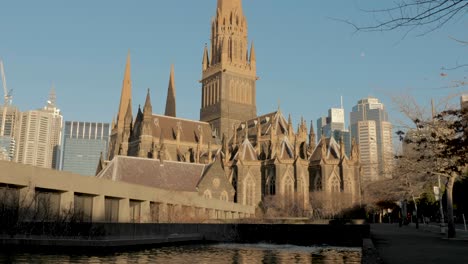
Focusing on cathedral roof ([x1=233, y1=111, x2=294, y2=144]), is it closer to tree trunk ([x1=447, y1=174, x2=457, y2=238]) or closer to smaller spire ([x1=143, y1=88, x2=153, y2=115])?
smaller spire ([x1=143, y1=88, x2=153, y2=115])

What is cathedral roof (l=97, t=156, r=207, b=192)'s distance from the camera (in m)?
50.6

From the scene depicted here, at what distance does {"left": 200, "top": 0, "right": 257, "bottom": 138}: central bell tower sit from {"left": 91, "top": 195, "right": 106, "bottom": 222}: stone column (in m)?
59.7

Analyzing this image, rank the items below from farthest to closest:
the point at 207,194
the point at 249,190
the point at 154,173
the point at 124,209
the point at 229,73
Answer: the point at 229,73
the point at 249,190
the point at 207,194
the point at 154,173
the point at 124,209

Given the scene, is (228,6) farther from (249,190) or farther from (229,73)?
(249,190)

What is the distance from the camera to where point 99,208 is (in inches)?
1249

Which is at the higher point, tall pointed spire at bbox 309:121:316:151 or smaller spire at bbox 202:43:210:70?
smaller spire at bbox 202:43:210:70

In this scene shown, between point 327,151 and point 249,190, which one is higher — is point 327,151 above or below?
above

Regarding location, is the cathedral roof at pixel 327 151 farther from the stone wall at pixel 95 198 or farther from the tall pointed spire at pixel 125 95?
the tall pointed spire at pixel 125 95

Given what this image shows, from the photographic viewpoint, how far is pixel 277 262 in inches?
629

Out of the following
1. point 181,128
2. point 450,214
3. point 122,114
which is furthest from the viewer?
point 122,114

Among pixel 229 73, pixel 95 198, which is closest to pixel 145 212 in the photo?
pixel 95 198

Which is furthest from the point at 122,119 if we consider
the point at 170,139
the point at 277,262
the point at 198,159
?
the point at 277,262

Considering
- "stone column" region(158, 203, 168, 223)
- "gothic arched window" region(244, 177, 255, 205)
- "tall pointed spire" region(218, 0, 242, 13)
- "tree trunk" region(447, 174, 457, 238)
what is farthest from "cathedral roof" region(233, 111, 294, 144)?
"tree trunk" region(447, 174, 457, 238)

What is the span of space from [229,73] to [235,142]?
62.4 ft
